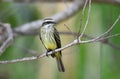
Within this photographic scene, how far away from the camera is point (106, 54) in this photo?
691 centimetres

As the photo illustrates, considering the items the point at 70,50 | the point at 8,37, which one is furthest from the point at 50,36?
the point at 70,50

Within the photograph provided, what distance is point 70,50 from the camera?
24.9 ft

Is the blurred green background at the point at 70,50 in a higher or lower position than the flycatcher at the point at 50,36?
lower

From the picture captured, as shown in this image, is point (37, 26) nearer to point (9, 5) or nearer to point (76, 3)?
point (76, 3)

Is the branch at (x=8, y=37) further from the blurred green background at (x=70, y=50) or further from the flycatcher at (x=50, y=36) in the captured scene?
the blurred green background at (x=70, y=50)

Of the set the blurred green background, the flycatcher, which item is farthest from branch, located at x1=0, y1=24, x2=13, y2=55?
the blurred green background

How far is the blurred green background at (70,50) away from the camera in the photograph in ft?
22.3

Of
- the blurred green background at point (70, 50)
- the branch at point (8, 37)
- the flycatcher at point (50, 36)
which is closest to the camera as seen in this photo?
the branch at point (8, 37)

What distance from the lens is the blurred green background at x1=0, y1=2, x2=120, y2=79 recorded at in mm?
6801

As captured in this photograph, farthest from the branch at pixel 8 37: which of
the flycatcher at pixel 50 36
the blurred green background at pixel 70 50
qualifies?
the blurred green background at pixel 70 50

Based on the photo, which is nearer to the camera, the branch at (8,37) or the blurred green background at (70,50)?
the branch at (8,37)

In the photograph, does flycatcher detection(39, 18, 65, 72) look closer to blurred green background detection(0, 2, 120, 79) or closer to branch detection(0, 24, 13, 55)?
branch detection(0, 24, 13, 55)

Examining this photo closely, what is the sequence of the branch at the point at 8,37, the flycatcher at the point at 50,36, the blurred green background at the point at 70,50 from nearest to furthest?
the branch at the point at 8,37
the flycatcher at the point at 50,36
the blurred green background at the point at 70,50

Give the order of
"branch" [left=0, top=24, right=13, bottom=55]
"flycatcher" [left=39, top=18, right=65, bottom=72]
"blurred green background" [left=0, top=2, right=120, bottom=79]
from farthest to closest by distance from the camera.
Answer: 1. "blurred green background" [left=0, top=2, right=120, bottom=79]
2. "flycatcher" [left=39, top=18, right=65, bottom=72]
3. "branch" [left=0, top=24, right=13, bottom=55]
